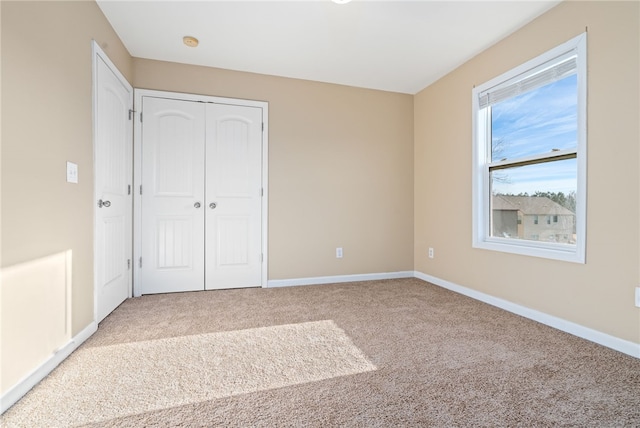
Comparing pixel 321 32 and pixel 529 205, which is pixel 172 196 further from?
pixel 529 205

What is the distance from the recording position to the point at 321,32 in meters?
2.63

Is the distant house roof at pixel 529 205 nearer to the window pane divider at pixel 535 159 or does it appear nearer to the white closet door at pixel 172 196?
the window pane divider at pixel 535 159

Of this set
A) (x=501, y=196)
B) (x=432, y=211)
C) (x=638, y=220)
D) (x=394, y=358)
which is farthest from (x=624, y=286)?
(x=432, y=211)

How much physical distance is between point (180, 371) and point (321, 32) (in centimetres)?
267

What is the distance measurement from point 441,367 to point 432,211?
227 centimetres

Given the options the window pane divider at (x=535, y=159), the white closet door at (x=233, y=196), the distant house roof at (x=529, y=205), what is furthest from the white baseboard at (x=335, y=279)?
the window pane divider at (x=535, y=159)

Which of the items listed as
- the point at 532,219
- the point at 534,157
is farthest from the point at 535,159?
the point at 532,219

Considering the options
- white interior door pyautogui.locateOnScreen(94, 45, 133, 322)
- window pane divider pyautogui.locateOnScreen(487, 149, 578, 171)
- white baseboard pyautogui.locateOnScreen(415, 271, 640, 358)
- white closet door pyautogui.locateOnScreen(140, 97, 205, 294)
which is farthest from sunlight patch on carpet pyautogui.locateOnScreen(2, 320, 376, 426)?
window pane divider pyautogui.locateOnScreen(487, 149, 578, 171)

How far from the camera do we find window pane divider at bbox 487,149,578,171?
88.7 inches

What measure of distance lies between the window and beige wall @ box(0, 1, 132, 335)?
320 cm

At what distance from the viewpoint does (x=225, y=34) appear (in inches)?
105

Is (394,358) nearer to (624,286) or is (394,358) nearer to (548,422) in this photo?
(548,422)

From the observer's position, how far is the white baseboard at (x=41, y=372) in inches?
52.6

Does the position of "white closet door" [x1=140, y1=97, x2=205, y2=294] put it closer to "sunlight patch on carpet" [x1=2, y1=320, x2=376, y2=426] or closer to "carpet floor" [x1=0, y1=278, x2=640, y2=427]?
"carpet floor" [x1=0, y1=278, x2=640, y2=427]
